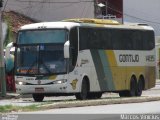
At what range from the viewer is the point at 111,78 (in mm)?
32594

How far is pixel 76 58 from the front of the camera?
29.3 meters

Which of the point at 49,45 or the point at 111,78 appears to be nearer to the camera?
the point at 49,45

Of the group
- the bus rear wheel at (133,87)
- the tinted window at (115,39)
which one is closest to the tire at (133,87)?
the bus rear wheel at (133,87)

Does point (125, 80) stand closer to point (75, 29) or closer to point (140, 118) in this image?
point (75, 29)

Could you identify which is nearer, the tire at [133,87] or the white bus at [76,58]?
the white bus at [76,58]

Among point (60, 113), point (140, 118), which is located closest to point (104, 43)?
point (60, 113)

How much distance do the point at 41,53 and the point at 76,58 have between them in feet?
5.43

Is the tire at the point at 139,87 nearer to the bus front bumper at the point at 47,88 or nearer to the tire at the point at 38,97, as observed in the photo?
the tire at the point at 38,97

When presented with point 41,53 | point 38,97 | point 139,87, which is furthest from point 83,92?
point 139,87

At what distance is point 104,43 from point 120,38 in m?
1.65

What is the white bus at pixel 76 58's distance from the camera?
28.7 meters

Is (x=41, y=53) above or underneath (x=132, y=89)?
above

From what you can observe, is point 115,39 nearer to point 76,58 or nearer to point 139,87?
point 139,87

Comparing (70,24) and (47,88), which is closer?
(47,88)
